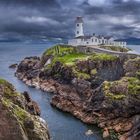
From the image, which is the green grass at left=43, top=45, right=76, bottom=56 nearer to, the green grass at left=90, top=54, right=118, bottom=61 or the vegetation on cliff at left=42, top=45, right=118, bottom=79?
the vegetation on cliff at left=42, top=45, right=118, bottom=79

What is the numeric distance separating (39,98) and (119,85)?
39519 millimetres

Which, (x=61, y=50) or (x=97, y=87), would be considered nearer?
(x=97, y=87)

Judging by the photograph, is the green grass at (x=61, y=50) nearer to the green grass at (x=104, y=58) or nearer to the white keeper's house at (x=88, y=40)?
the white keeper's house at (x=88, y=40)

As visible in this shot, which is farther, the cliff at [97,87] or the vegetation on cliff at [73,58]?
the vegetation on cliff at [73,58]

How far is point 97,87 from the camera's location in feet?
383

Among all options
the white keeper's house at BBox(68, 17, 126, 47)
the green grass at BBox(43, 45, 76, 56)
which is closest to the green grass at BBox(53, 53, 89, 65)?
the green grass at BBox(43, 45, 76, 56)

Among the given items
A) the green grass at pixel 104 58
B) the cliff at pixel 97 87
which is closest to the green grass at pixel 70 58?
the cliff at pixel 97 87

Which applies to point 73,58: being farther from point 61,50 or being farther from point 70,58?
point 61,50

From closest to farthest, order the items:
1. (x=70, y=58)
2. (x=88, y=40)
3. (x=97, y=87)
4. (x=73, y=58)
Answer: (x=97, y=87)
(x=73, y=58)
(x=70, y=58)
(x=88, y=40)

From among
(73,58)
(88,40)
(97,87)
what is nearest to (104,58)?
A: (97,87)

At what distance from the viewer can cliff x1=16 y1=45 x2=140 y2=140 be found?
286ft

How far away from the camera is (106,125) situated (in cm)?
8750

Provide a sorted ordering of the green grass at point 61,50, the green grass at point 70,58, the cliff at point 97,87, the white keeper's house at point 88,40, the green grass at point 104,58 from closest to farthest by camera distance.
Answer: the cliff at point 97,87, the green grass at point 104,58, the green grass at point 70,58, the green grass at point 61,50, the white keeper's house at point 88,40

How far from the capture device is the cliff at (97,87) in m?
87.1
